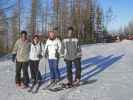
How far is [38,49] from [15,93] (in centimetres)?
176

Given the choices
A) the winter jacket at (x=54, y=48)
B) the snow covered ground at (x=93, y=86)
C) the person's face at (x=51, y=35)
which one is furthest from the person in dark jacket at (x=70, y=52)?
the snow covered ground at (x=93, y=86)

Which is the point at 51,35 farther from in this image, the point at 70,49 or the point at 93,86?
the point at 93,86

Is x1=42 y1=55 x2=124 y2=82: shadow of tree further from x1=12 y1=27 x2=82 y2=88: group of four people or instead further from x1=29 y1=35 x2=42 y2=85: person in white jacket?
x1=12 y1=27 x2=82 y2=88: group of four people

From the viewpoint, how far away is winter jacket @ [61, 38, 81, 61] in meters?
11.9

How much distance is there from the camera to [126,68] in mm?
15672

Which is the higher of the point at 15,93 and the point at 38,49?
the point at 38,49

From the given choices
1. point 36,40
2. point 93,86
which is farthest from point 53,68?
point 93,86

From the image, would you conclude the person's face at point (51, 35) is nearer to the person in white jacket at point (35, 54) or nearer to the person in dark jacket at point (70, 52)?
the person in dark jacket at point (70, 52)

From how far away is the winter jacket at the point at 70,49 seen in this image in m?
11.9

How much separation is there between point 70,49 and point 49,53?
2.43ft

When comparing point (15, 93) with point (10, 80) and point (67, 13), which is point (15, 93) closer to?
point (10, 80)

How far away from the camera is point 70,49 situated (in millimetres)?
11953

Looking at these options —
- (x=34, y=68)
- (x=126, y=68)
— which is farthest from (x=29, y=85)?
(x=126, y=68)

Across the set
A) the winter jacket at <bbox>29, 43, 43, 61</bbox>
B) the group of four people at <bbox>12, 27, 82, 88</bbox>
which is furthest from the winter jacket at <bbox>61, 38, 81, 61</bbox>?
the winter jacket at <bbox>29, 43, 43, 61</bbox>
